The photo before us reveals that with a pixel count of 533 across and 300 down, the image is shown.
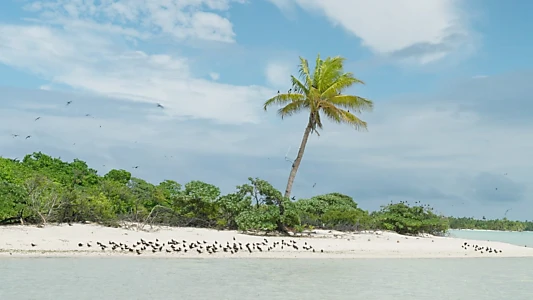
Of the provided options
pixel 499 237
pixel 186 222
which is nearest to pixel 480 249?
pixel 186 222

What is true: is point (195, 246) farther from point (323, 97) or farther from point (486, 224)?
point (486, 224)

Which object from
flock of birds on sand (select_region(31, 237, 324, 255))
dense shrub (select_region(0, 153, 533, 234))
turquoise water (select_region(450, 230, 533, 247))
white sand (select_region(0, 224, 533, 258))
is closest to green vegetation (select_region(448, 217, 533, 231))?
turquoise water (select_region(450, 230, 533, 247))

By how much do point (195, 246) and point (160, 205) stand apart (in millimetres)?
7206

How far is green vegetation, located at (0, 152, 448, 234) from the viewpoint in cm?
2123

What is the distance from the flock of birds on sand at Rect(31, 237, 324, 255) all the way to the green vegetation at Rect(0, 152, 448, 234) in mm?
2612

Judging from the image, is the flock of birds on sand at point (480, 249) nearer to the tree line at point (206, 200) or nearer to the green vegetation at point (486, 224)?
the tree line at point (206, 200)

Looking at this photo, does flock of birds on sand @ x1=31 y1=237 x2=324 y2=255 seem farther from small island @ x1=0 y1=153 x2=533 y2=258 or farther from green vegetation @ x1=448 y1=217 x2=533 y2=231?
green vegetation @ x1=448 y1=217 x2=533 y2=231

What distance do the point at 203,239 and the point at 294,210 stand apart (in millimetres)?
4193

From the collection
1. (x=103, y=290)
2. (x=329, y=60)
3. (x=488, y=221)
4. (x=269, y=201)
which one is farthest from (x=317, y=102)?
(x=488, y=221)

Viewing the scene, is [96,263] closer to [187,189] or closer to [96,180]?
[187,189]

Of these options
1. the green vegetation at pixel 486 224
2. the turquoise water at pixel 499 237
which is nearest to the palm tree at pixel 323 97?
the turquoise water at pixel 499 237

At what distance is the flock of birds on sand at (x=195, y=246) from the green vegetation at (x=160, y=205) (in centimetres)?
261

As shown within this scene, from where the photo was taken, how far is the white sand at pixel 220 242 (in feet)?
59.0

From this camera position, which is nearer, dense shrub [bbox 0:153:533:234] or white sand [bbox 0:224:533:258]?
white sand [bbox 0:224:533:258]
